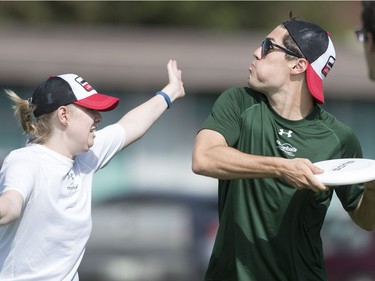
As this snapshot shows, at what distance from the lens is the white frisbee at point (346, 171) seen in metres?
5.31

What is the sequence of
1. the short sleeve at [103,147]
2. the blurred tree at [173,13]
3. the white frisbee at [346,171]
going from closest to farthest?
the white frisbee at [346,171] < the short sleeve at [103,147] < the blurred tree at [173,13]

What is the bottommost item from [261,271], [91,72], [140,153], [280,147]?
[140,153]

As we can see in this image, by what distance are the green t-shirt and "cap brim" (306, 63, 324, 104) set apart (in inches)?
5.8

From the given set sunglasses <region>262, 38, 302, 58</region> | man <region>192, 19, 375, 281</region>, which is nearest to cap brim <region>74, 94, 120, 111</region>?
man <region>192, 19, 375, 281</region>

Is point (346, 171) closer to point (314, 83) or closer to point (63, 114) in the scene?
point (314, 83)

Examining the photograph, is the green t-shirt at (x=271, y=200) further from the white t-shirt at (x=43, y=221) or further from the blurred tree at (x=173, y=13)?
the blurred tree at (x=173, y=13)

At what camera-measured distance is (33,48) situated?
885 inches

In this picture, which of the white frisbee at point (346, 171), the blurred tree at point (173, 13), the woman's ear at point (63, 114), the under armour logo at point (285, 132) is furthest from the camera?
the blurred tree at point (173, 13)

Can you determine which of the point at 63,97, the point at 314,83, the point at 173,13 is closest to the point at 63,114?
the point at 63,97

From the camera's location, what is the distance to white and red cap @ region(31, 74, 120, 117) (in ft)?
18.3

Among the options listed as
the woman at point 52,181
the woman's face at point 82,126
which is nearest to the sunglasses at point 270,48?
the woman at point 52,181

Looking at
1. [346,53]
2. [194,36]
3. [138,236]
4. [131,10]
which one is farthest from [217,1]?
[138,236]

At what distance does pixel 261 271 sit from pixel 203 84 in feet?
52.9

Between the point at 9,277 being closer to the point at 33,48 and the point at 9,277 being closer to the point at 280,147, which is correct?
the point at 280,147
